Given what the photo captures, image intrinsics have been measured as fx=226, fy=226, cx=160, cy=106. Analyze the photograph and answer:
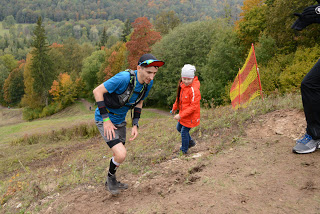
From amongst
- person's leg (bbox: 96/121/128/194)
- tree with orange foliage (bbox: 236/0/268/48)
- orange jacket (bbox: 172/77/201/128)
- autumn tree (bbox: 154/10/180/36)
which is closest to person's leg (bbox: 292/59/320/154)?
orange jacket (bbox: 172/77/201/128)

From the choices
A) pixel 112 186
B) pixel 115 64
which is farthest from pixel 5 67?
pixel 112 186

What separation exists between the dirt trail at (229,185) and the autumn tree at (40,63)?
151 feet

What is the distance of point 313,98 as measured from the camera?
3.46 metres

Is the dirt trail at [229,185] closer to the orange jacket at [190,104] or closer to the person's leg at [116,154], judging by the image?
the person's leg at [116,154]

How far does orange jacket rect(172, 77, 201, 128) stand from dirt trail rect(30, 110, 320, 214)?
0.75m

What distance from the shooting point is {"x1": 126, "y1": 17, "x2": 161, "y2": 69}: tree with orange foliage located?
34844 mm

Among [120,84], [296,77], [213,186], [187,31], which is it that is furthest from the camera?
[187,31]

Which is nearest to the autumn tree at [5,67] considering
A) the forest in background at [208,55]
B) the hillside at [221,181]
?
the forest in background at [208,55]

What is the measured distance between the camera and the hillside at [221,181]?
2820 mm

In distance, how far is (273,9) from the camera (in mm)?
21641

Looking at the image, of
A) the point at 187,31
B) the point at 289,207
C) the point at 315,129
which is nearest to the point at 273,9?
the point at 187,31

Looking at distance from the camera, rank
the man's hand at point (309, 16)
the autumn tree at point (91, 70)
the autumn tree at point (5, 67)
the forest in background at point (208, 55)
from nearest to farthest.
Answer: the man's hand at point (309, 16), the forest in background at point (208, 55), the autumn tree at point (91, 70), the autumn tree at point (5, 67)

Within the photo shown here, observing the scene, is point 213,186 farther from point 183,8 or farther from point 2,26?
point 2,26

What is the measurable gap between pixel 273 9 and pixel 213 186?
23.4 metres
